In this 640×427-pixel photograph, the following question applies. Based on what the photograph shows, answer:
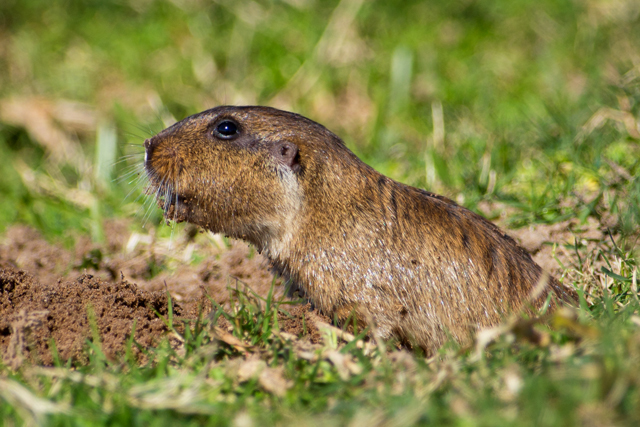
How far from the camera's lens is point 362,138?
6.21 m

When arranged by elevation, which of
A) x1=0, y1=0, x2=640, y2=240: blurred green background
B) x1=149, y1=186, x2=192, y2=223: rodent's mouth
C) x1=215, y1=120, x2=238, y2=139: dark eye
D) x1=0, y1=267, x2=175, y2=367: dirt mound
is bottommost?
x1=0, y1=267, x2=175, y2=367: dirt mound

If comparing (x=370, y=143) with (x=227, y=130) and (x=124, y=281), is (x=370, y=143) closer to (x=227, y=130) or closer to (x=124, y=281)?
(x=227, y=130)

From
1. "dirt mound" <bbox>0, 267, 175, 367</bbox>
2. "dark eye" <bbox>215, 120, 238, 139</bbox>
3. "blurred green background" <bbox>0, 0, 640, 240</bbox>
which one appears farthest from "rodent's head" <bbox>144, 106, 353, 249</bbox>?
"blurred green background" <bbox>0, 0, 640, 240</bbox>

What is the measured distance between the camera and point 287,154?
290 centimetres

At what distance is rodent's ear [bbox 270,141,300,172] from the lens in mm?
2891

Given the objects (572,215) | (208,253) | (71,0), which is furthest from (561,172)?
(71,0)

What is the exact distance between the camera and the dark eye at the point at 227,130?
297cm

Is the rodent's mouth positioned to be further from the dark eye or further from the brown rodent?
the dark eye

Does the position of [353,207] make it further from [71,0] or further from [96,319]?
[71,0]

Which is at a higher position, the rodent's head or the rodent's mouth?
the rodent's head

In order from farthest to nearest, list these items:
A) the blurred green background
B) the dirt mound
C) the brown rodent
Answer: the blurred green background < the brown rodent < the dirt mound

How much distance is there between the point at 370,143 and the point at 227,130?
2.93 meters

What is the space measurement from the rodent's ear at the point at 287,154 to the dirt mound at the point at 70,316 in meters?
0.76

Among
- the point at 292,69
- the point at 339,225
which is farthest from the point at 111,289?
the point at 292,69
